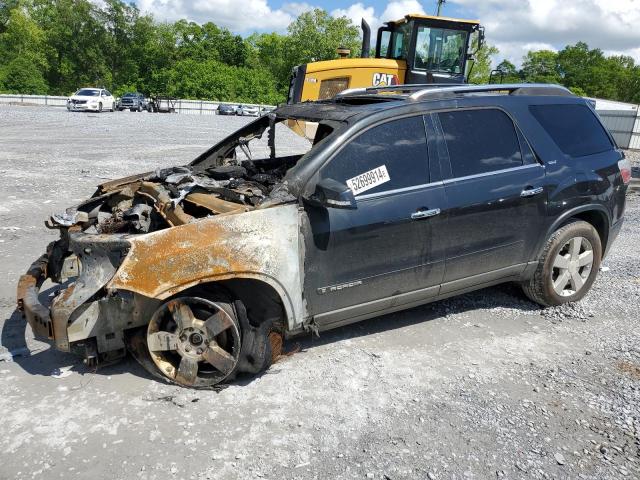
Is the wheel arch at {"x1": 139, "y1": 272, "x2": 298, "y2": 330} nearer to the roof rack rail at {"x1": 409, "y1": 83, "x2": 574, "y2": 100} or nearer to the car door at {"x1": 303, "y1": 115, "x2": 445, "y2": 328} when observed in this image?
the car door at {"x1": 303, "y1": 115, "x2": 445, "y2": 328}

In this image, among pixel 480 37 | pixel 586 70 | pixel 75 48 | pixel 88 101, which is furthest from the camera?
pixel 586 70

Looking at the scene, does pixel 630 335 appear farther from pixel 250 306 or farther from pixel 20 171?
pixel 20 171

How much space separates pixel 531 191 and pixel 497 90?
3.23 feet

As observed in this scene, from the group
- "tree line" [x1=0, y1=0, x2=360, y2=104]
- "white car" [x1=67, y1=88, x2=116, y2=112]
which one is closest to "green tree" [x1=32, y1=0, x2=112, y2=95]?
"tree line" [x1=0, y1=0, x2=360, y2=104]

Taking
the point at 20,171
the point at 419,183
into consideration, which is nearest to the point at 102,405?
the point at 419,183

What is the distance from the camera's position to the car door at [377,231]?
347 centimetres

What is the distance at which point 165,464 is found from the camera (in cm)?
273

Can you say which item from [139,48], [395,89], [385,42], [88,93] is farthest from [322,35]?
[395,89]

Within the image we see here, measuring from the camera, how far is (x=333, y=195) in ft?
10.6

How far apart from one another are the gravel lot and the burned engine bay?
1009 millimetres

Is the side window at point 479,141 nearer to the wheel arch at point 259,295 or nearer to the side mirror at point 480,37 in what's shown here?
the wheel arch at point 259,295

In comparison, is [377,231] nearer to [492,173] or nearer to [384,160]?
[384,160]

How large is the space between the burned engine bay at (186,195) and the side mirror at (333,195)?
0.64 ft

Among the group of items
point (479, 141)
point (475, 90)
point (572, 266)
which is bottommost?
point (572, 266)
